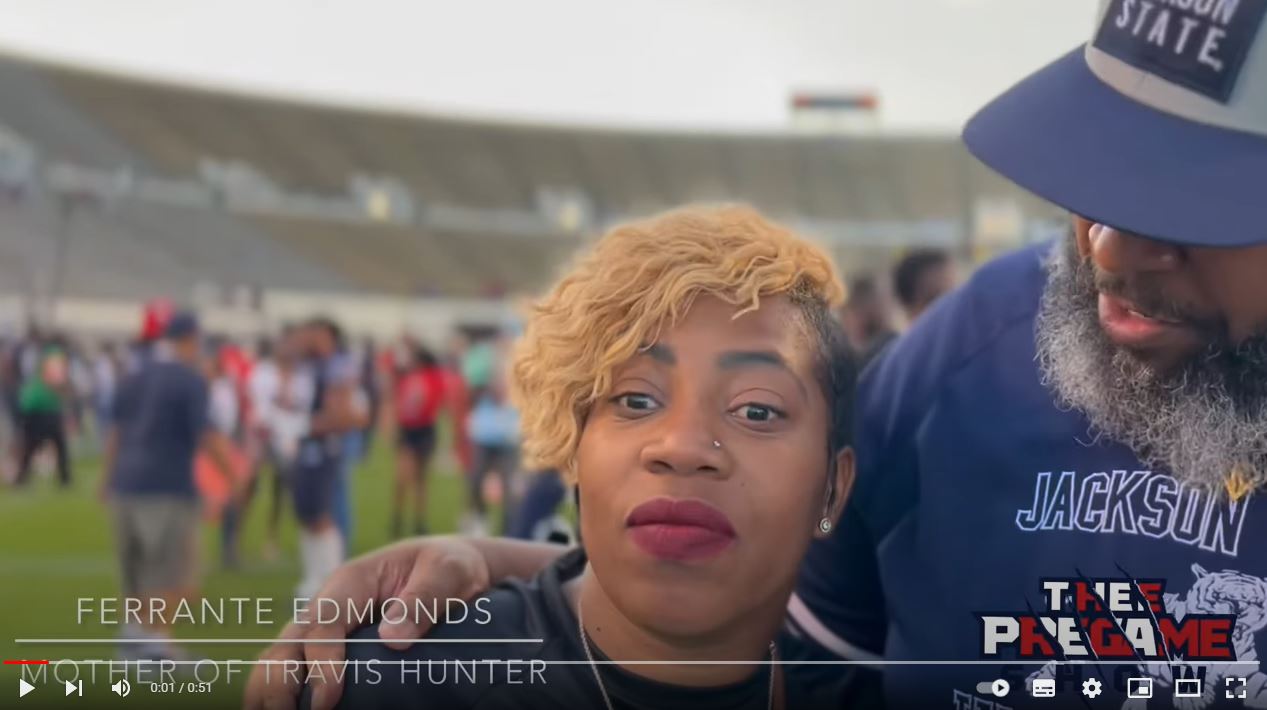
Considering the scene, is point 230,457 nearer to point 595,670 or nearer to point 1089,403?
point 595,670

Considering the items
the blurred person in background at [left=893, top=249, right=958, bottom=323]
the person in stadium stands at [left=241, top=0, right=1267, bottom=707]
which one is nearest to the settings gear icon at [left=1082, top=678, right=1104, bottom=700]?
the person in stadium stands at [left=241, top=0, right=1267, bottom=707]

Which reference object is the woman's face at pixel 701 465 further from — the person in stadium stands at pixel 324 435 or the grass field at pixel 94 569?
the person in stadium stands at pixel 324 435

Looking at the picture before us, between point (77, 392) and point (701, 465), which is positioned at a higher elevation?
point (701, 465)

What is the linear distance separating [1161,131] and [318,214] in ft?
11.8

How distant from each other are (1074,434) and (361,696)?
77 centimetres

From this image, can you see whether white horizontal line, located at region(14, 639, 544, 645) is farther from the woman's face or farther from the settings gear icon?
the settings gear icon

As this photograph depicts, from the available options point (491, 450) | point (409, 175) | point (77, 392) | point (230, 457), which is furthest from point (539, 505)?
point (77, 392)

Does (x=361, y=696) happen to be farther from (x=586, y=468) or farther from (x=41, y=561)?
(x=41, y=561)

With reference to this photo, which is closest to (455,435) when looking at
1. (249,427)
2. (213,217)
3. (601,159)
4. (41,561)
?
(249,427)

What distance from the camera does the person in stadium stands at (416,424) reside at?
564 cm

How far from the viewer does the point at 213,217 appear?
4.97m
